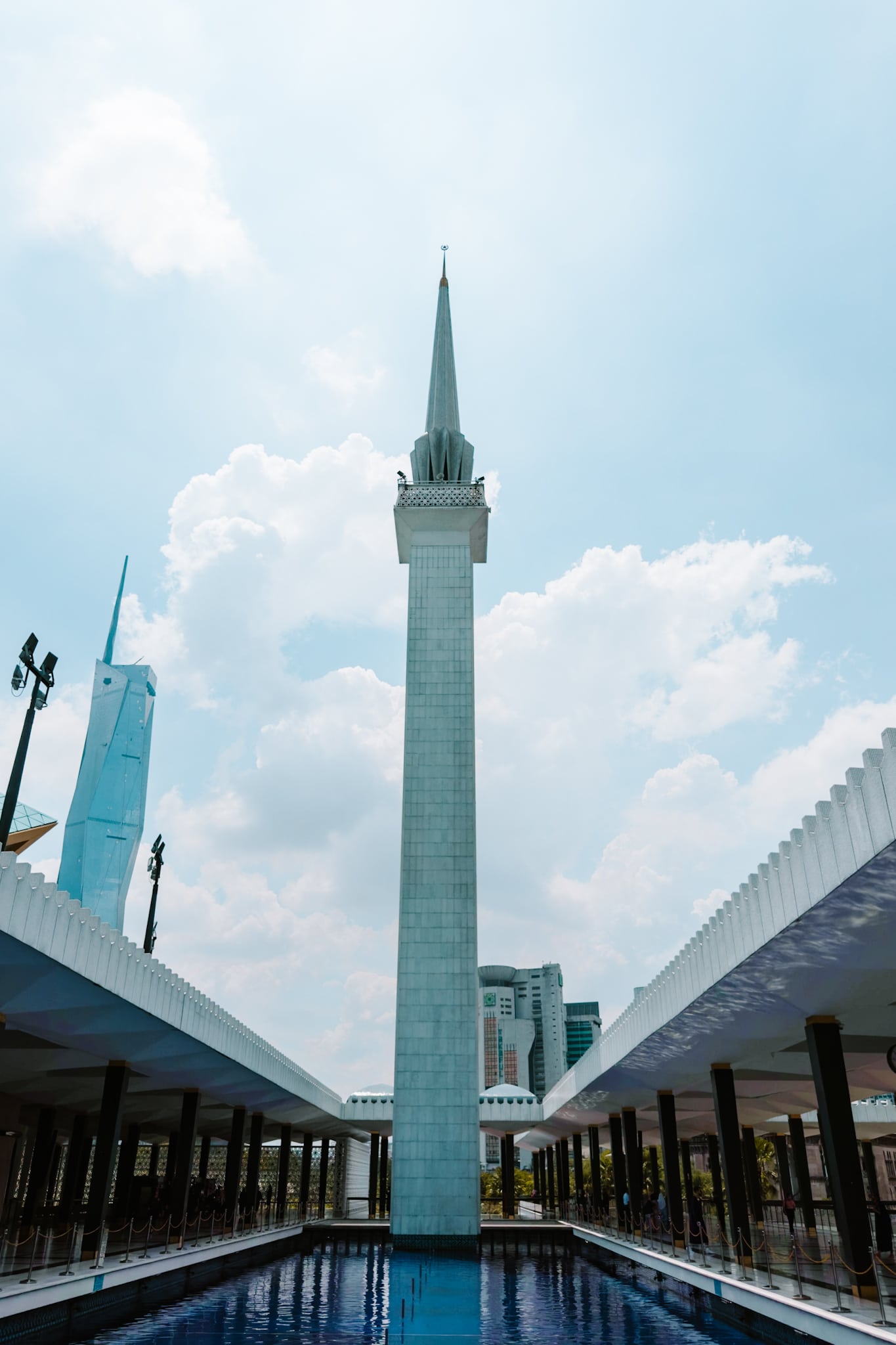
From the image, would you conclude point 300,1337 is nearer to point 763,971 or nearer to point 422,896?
point 763,971

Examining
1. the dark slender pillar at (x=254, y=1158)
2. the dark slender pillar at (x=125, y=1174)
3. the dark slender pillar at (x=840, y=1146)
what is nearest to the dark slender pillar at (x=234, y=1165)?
the dark slender pillar at (x=254, y=1158)

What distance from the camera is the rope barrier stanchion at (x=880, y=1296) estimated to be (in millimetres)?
10781

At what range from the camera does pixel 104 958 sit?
14375 millimetres

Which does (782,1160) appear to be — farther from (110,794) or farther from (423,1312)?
(110,794)

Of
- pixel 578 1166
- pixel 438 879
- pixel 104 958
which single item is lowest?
pixel 578 1166

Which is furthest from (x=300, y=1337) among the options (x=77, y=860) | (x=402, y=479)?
(x=77, y=860)

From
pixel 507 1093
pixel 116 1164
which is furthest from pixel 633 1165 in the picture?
pixel 116 1164

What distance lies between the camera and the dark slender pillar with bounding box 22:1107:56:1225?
26.8 m

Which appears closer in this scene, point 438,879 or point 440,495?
point 438,879

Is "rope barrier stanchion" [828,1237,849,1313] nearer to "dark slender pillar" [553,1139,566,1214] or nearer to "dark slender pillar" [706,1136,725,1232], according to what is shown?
"dark slender pillar" [706,1136,725,1232]

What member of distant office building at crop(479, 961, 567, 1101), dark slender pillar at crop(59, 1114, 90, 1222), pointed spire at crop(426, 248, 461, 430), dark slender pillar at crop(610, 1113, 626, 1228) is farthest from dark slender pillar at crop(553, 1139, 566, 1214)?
distant office building at crop(479, 961, 567, 1101)

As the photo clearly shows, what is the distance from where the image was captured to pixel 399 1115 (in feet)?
97.9

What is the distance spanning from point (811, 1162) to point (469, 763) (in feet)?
149

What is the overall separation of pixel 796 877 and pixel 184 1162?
19.3 meters
